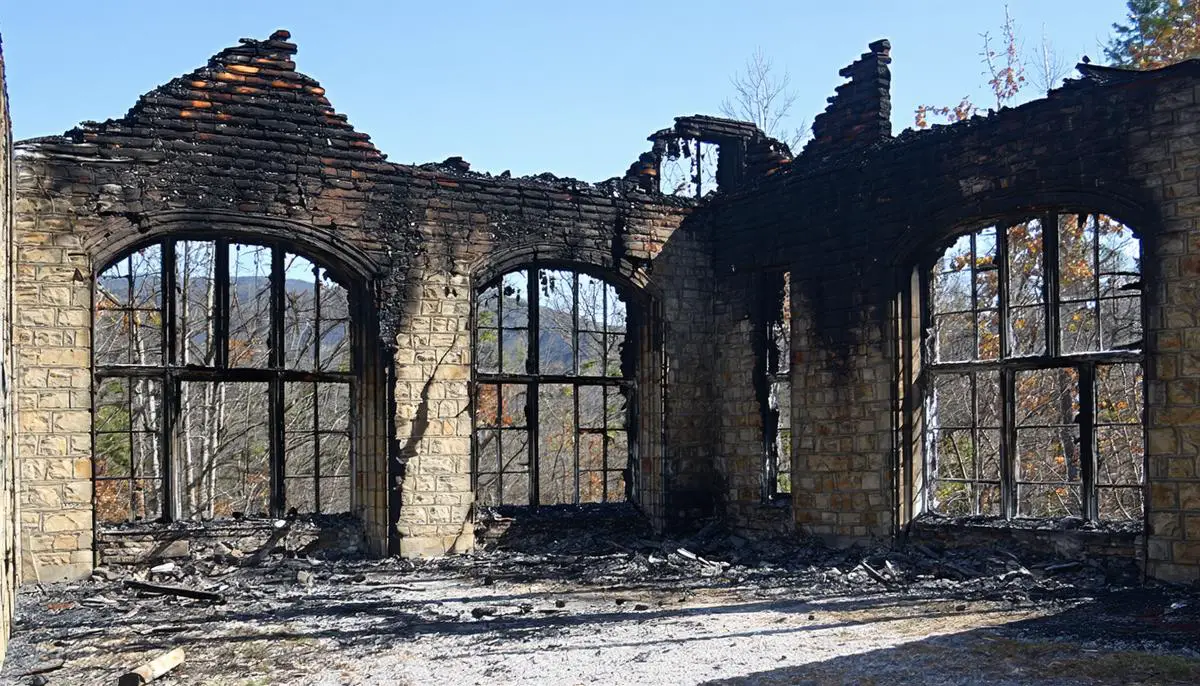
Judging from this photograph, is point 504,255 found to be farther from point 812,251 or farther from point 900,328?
point 900,328

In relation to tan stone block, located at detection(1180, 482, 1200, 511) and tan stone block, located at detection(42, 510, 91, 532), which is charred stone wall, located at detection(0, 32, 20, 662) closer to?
tan stone block, located at detection(42, 510, 91, 532)

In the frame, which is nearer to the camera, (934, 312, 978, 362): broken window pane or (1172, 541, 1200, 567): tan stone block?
(1172, 541, 1200, 567): tan stone block

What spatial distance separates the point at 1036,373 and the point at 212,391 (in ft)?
45.0

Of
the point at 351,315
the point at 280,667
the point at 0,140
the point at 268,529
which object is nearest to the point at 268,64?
the point at 351,315

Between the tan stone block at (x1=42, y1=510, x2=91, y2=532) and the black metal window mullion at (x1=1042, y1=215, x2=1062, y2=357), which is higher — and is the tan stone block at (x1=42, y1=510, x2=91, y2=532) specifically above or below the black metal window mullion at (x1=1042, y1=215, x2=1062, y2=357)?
below

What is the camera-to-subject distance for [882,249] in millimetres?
10797

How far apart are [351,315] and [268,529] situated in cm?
231

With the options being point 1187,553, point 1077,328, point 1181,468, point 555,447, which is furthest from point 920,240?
point 555,447

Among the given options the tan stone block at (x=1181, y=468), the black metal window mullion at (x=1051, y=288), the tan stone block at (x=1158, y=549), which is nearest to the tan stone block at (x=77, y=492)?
the black metal window mullion at (x=1051, y=288)

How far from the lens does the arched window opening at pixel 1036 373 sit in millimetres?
9539

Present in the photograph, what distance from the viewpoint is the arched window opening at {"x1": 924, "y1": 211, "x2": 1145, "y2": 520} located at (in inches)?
376

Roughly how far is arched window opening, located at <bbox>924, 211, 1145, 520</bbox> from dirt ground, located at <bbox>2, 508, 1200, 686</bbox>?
132 centimetres

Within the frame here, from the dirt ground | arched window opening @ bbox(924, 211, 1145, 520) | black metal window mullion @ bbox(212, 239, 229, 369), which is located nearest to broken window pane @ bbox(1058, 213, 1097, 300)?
arched window opening @ bbox(924, 211, 1145, 520)

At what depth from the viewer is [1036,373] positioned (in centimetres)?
1677
